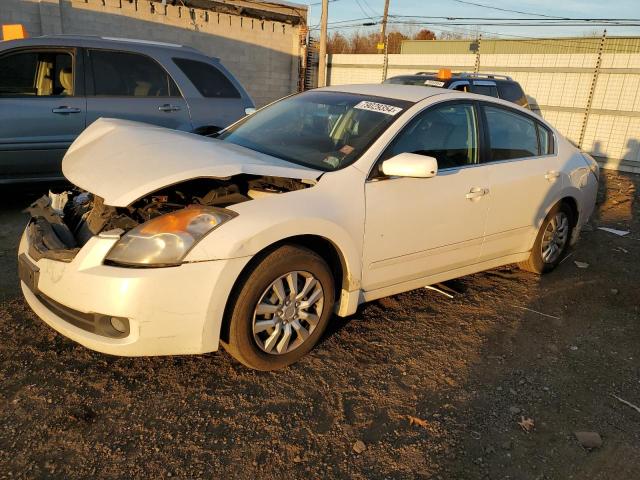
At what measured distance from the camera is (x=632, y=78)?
1155 cm

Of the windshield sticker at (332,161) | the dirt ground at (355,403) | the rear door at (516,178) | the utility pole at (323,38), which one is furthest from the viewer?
the utility pole at (323,38)

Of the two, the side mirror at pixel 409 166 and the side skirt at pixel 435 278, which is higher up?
the side mirror at pixel 409 166

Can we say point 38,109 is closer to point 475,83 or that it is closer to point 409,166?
point 409,166

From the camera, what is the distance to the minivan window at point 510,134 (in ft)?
13.4

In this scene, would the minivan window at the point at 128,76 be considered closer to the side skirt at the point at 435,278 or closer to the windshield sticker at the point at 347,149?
the windshield sticker at the point at 347,149

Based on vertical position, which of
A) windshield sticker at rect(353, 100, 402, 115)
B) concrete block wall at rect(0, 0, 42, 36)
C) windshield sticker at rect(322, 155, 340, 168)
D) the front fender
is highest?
concrete block wall at rect(0, 0, 42, 36)

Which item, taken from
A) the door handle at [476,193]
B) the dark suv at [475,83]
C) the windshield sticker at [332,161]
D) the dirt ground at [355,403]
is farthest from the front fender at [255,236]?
the dark suv at [475,83]

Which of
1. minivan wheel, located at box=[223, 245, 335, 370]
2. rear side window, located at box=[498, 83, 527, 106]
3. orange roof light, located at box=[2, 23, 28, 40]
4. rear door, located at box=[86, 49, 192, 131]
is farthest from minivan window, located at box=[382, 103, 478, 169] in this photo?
rear side window, located at box=[498, 83, 527, 106]

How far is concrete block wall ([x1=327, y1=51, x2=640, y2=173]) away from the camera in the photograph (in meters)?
11.7

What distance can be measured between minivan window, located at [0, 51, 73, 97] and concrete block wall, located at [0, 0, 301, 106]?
8.64 metres

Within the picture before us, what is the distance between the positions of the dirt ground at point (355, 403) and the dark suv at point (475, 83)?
5.65 meters

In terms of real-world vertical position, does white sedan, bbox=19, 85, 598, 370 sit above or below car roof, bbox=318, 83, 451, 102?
below

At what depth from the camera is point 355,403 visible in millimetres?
2820

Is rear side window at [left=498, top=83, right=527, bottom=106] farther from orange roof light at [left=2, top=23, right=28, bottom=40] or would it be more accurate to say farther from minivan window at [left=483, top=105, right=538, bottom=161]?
orange roof light at [left=2, top=23, right=28, bottom=40]
